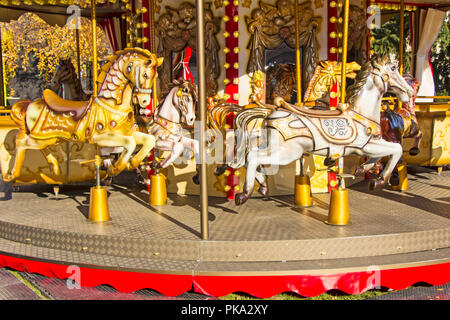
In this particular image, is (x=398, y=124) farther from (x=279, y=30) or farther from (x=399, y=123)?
(x=279, y=30)

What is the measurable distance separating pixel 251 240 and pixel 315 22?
11.2 ft

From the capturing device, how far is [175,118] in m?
5.82

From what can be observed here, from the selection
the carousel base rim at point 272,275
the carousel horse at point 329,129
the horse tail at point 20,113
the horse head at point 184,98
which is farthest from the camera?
the horse head at point 184,98

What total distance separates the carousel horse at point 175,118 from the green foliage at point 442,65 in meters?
19.1

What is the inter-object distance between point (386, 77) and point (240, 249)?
7.91 feet

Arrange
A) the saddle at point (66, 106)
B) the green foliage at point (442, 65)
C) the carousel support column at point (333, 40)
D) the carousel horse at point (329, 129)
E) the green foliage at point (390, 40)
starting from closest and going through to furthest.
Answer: the carousel horse at point (329, 129) → the saddle at point (66, 106) → the carousel support column at point (333, 40) → the green foliage at point (442, 65) → the green foliage at point (390, 40)

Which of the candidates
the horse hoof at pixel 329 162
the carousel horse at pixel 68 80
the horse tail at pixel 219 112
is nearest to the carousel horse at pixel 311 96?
the horse tail at pixel 219 112

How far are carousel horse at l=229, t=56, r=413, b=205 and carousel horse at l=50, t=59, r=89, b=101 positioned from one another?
4.74m

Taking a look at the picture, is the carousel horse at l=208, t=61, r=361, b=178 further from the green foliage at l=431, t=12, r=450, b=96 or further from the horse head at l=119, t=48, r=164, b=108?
the green foliage at l=431, t=12, r=450, b=96

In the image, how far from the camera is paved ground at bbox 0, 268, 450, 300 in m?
3.96

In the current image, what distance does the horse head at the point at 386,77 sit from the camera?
485 cm

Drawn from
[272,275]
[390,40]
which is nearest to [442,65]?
[390,40]

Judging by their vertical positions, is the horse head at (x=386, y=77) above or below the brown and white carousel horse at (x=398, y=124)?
above

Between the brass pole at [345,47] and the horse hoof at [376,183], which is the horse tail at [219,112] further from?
the horse hoof at [376,183]
